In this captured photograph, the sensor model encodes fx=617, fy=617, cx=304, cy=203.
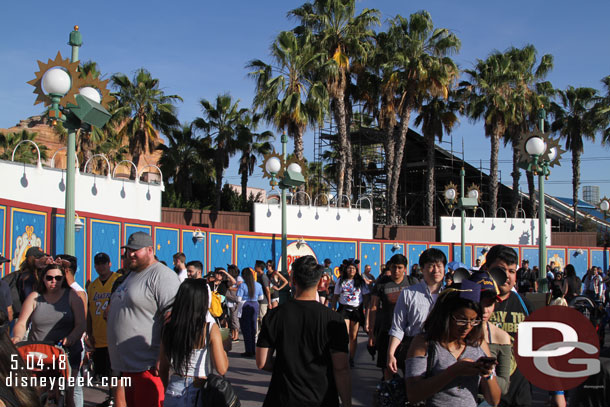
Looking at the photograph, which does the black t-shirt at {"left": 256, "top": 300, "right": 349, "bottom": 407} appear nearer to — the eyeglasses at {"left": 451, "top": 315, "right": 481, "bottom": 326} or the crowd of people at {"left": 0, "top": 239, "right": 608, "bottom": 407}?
the crowd of people at {"left": 0, "top": 239, "right": 608, "bottom": 407}

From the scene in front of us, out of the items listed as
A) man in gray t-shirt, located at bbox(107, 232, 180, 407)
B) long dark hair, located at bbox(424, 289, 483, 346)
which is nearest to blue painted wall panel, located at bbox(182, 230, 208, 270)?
man in gray t-shirt, located at bbox(107, 232, 180, 407)

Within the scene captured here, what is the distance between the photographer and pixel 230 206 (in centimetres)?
3388

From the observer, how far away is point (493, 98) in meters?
33.6

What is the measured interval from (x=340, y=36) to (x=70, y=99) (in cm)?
2323

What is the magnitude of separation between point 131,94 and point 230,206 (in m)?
8.13

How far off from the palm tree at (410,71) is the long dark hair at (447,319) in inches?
1096

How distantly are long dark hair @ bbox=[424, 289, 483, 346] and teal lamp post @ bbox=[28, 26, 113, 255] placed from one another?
6148 millimetres

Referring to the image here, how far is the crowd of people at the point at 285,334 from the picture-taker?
3262 millimetres

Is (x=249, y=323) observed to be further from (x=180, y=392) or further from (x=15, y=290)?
(x=180, y=392)

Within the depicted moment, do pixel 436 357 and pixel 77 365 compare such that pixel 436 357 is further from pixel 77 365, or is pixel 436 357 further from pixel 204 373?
pixel 77 365

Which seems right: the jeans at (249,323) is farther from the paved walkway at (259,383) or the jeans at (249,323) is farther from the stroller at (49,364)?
the stroller at (49,364)

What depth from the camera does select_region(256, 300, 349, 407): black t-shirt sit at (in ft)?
13.5

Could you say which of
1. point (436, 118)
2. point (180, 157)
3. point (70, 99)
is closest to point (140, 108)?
point (180, 157)

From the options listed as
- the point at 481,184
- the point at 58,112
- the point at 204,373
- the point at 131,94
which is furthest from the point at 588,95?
the point at 204,373
